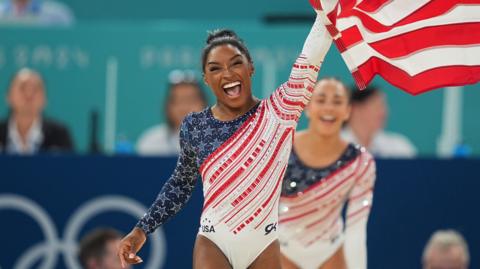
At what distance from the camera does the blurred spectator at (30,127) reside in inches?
379

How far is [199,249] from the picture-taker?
19.1 feet

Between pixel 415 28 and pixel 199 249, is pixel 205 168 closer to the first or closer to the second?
pixel 199 249

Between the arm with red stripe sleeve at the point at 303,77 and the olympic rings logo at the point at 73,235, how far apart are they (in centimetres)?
336

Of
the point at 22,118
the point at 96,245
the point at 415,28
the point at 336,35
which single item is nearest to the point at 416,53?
the point at 415,28

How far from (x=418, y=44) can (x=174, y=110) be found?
12.5ft

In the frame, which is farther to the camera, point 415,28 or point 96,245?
point 96,245

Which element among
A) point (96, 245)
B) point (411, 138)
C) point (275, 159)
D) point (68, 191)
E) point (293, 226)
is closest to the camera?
point (275, 159)

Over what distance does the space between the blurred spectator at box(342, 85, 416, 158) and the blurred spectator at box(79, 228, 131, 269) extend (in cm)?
238

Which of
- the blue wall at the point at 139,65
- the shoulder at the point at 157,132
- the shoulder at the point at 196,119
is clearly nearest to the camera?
the shoulder at the point at 196,119

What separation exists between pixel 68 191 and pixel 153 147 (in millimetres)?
966

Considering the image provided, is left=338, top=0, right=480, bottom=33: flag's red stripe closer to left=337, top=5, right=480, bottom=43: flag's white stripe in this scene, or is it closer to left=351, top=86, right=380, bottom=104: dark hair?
left=337, top=5, right=480, bottom=43: flag's white stripe

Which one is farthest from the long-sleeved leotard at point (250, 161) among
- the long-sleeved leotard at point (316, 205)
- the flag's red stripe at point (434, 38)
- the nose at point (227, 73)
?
the long-sleeved leotard at point (316, 205)

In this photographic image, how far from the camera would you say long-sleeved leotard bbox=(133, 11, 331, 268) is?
5785mm

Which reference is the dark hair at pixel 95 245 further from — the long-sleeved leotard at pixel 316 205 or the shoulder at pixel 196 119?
the shoulder at pixel 196 119
